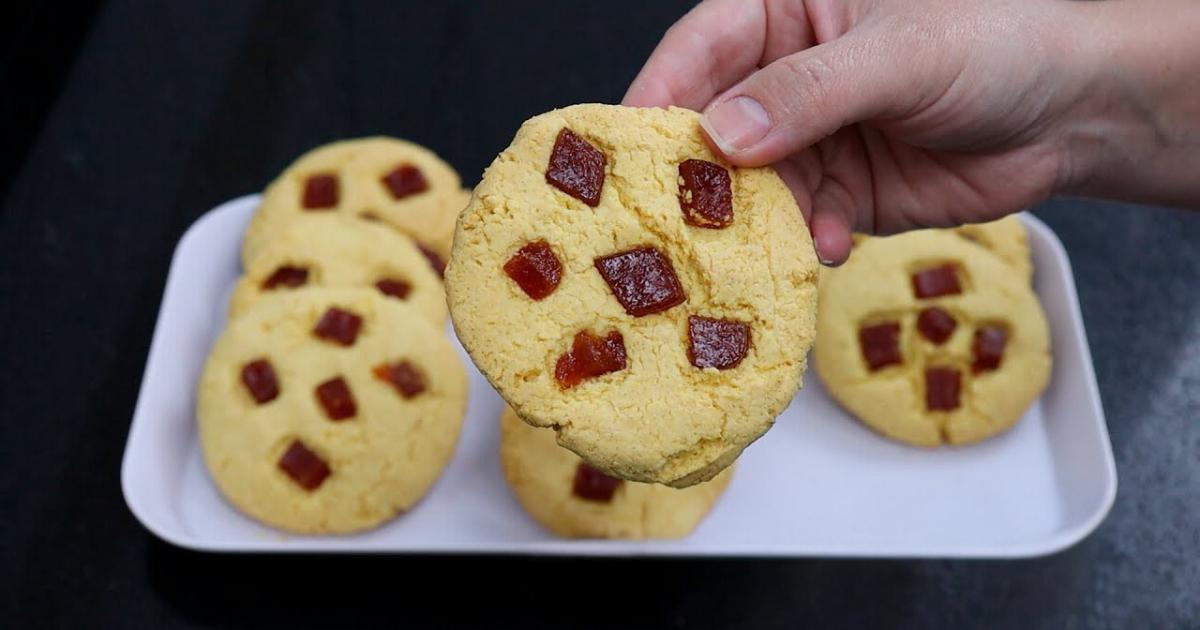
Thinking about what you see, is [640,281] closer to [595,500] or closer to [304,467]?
[595,500]

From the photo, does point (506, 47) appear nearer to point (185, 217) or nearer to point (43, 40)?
point (185, 217)

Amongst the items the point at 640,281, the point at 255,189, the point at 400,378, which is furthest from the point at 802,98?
the point at 255,189

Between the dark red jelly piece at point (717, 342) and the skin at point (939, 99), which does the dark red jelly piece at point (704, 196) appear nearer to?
the skin at point (939, 99)

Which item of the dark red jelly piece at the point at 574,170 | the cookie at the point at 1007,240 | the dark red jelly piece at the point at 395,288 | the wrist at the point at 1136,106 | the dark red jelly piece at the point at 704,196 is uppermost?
the dark red jelly piece at the point at 574,170

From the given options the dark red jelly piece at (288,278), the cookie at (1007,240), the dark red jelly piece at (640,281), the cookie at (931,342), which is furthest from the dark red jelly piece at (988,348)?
the dark red jelly piece at (288,278)

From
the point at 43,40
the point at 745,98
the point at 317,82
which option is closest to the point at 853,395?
the point at 745,98

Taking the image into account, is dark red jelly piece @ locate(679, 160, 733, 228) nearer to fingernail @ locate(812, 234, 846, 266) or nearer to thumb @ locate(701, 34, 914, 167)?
thumb @ locate(701, 34, 914, 167)

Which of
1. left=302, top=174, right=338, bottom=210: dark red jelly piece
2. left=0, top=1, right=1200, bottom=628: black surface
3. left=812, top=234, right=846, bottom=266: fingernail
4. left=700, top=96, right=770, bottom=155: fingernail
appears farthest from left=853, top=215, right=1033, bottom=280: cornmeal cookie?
left=302, top=174, right=338, bottom=210: dark red jelly piece
